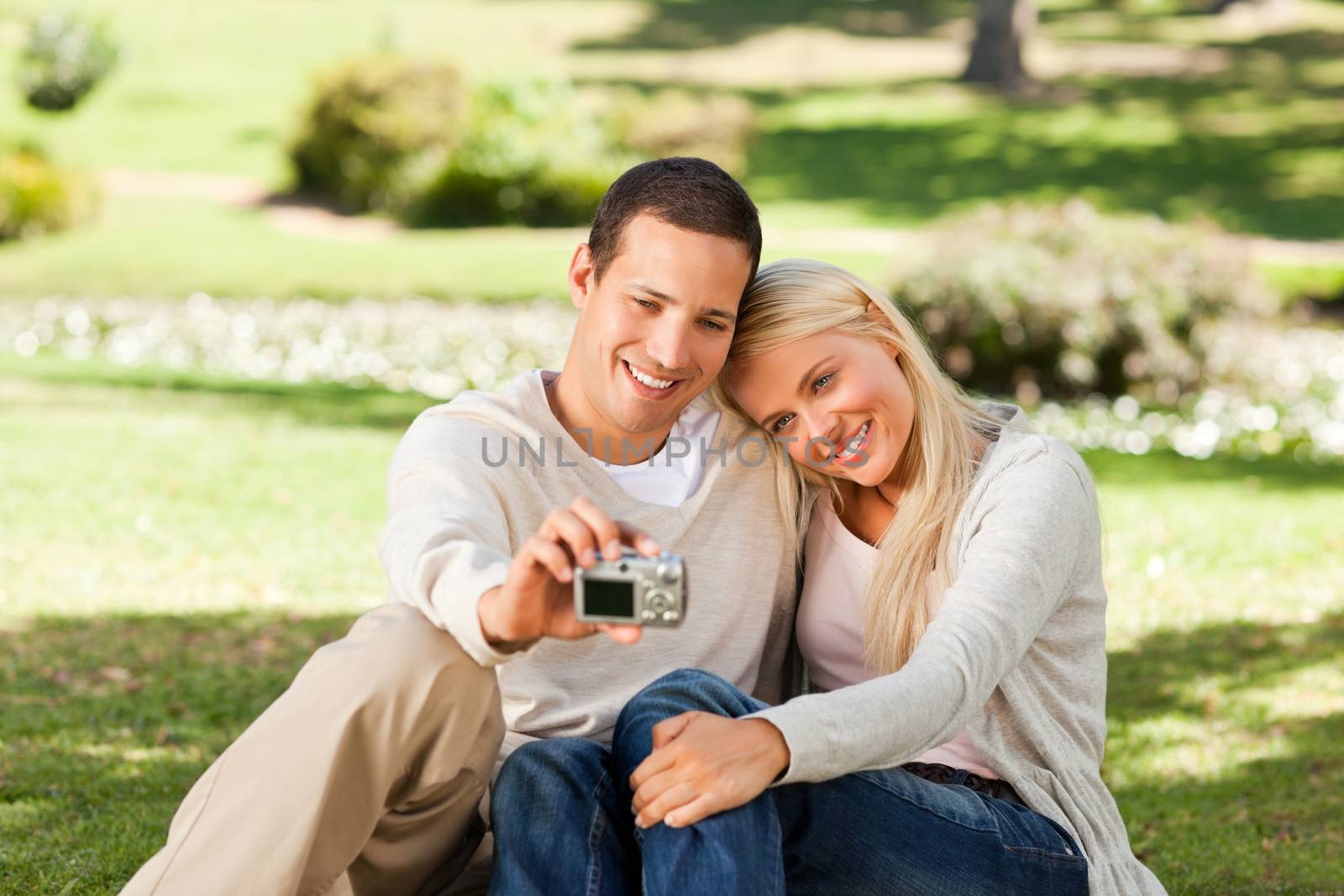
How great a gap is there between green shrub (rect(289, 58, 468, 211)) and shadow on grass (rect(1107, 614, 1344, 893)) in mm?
18571

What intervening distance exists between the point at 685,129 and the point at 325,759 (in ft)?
72.6

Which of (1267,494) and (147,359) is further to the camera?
(147,359)

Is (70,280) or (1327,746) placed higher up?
(1327,746)

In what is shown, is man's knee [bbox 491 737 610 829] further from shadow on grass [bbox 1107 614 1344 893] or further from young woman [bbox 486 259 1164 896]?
shadow on grass [bbox 1107 614 1344 893]

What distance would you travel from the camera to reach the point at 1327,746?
16.8 feet

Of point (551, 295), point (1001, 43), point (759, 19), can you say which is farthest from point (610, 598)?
point (759, 19)

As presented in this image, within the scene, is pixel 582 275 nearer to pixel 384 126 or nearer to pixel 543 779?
pixel 543 779

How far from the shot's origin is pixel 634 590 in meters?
2.37

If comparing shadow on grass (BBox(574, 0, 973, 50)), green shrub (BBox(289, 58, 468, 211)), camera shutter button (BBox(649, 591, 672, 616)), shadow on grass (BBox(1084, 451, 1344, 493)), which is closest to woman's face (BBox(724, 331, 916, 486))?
camera shutter button (BBox(649, 591, 672, 616))

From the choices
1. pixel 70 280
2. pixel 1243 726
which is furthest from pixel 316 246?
pixel 1243 726

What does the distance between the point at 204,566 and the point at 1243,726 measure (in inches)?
181

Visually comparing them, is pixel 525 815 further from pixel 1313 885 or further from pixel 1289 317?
pixel 1289 317

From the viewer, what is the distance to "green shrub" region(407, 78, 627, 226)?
22016mm

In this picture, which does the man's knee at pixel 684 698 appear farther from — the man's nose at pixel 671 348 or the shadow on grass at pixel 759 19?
the shadow on grass at pixel 759 19
